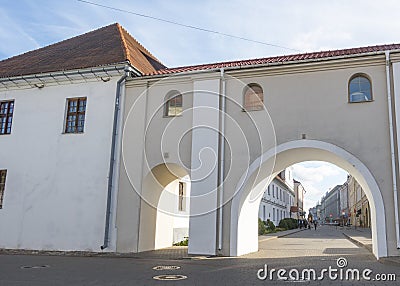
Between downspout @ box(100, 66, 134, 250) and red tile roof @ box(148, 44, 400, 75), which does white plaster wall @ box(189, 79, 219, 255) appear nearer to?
red tile roof @ box(148, 44, 400, 75)

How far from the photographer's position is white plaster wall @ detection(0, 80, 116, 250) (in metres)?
15.8

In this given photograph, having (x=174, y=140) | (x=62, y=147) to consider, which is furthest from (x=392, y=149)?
(x=62, y=147)

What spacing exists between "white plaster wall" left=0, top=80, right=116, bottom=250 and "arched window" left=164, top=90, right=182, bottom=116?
2244 millimetres

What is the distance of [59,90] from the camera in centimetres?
1739

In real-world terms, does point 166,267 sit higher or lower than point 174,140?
lower

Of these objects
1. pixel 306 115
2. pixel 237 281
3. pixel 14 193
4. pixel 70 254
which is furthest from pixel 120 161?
pixel 237 281

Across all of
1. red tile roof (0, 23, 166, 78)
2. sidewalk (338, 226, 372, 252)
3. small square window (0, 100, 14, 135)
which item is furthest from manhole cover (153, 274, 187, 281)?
small square window (0, 100, 14, 135)

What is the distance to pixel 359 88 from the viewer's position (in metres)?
13.7

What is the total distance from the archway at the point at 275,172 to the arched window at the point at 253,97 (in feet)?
5.85

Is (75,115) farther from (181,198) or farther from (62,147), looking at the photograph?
(181,198)

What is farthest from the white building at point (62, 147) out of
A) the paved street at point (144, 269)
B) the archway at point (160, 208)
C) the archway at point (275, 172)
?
the archway at point (275, 172)

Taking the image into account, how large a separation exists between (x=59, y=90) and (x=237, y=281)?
11845 mm

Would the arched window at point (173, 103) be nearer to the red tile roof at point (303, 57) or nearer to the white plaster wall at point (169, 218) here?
the red tile roof at point (303, 57)

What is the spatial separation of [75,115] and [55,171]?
2.41 meters
